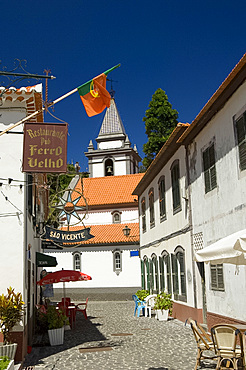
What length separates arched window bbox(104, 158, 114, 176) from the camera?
162 ft

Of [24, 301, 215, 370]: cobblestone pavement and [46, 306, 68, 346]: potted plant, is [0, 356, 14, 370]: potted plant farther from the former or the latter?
[46, 306, 68, 346]: potted plant

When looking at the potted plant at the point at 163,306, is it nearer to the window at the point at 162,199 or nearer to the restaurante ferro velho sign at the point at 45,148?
the window at the point at 162,199

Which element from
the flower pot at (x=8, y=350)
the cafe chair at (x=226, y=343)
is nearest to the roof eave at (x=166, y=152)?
the cafe chair at (x=226, y=343)

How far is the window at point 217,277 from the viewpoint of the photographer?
38.2ft

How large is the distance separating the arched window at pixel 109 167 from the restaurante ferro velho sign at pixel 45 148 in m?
40.8

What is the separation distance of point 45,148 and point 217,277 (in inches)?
271

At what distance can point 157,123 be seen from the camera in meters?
35.2

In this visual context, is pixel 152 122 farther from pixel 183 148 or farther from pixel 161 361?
pixel 161 361

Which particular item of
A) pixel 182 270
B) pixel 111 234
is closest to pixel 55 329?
pixel 182 270

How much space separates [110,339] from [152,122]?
82.4 ft

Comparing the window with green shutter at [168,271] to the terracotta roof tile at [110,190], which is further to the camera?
the terracotta roof tile at [110,190]

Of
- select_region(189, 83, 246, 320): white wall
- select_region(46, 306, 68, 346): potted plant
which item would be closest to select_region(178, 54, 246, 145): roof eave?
select_region(189, 83, 246, 320): white wall

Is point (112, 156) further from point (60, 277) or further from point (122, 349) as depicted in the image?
point (122, 349)

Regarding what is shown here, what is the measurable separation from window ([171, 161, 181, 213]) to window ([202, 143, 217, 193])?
3366 mm
